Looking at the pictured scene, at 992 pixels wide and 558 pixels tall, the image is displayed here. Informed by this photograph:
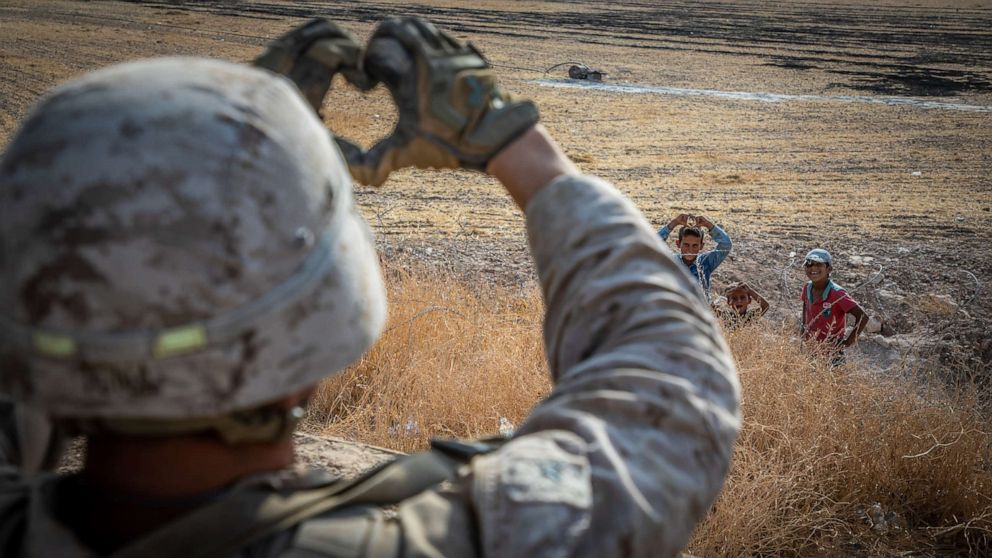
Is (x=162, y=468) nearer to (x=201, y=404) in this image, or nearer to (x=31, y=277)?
(x=201, y=404)

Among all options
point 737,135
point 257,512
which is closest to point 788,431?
point 257,512

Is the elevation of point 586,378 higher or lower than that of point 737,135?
higher

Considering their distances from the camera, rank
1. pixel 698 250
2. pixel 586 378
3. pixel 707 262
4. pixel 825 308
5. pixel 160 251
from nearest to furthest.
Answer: pixel 160 251 < pixel 586 378 < pixel 825 308 < pixel 707 262 < pixel 698 250

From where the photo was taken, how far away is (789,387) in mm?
3973

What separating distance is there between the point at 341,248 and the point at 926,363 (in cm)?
566

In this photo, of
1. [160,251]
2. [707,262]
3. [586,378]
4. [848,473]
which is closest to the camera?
[160,251]

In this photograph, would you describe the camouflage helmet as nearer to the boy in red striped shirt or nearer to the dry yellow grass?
the dry yellow grass

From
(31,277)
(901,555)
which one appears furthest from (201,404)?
(901,555)

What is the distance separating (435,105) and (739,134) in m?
13.1

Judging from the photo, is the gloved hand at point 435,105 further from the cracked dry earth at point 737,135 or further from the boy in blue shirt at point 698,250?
the boy in blue shirt at point 698,250

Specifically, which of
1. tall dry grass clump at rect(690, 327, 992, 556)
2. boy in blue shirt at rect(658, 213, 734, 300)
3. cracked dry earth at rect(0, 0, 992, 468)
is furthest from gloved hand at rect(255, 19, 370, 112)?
boy in blue shirt at rect(658, 213, 734, 300)

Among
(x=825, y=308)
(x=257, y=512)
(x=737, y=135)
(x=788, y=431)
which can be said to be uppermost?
(x=257, y=512)

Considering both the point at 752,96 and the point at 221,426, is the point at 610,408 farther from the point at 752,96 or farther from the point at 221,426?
the point at 752,96

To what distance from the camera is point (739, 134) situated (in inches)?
543
